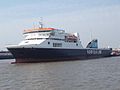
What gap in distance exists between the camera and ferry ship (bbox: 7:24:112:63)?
5328 cm

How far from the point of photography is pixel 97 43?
8644 cm

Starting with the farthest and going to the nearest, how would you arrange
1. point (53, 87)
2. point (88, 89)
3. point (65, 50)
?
point (65, 50) < point (53, 87) < point (88, 89)

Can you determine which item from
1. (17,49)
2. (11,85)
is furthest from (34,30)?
(11,85)

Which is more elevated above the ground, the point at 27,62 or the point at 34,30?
the point at 34,30

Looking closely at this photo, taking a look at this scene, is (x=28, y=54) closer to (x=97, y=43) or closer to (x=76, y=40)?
(x=76, y=40)

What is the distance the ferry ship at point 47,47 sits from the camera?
53281 mm

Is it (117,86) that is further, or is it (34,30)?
(34,30)

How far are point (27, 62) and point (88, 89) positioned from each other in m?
33.9

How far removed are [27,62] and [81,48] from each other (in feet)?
63.5

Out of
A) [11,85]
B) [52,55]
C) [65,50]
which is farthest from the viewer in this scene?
[65,50]

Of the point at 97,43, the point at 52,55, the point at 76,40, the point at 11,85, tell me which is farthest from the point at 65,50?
the point at 11,85

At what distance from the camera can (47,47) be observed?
56219mm

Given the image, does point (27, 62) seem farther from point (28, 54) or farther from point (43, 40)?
point (43, 40)

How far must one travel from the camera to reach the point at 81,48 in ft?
227
